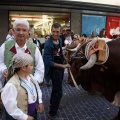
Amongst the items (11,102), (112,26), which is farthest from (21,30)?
(112,26)

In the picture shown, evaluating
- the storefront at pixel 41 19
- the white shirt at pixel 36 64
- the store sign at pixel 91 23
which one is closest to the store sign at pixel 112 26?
the store sign at pixel 91 23

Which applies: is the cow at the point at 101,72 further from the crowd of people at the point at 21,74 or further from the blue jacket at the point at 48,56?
the crowd of people at the point at 21,74

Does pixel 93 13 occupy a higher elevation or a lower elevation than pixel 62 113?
higher

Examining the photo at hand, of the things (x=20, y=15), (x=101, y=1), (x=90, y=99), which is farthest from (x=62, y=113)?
(x=101, y=1)

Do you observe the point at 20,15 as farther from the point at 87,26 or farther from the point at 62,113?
the point at 62,113

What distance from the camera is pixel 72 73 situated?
11.9 feet

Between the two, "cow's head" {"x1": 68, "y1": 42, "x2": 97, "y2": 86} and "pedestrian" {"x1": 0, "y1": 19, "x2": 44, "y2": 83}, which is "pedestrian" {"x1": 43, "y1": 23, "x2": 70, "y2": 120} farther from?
"pedestrian" {"x1": 0, "y1": 19, "x2": 44, "y2": 83}

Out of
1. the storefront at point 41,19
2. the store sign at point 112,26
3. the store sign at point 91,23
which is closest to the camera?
the storefront at point 41,19

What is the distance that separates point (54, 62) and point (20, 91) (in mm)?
1916

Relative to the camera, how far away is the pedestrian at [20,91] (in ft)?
7.20

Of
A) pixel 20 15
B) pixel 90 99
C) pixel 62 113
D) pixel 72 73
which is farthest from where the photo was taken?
pixel 20 15

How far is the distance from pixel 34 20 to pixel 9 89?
11.0m

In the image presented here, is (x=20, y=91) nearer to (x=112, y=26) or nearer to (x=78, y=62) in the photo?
(x=78, y=62)

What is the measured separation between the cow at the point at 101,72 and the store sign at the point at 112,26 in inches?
453
